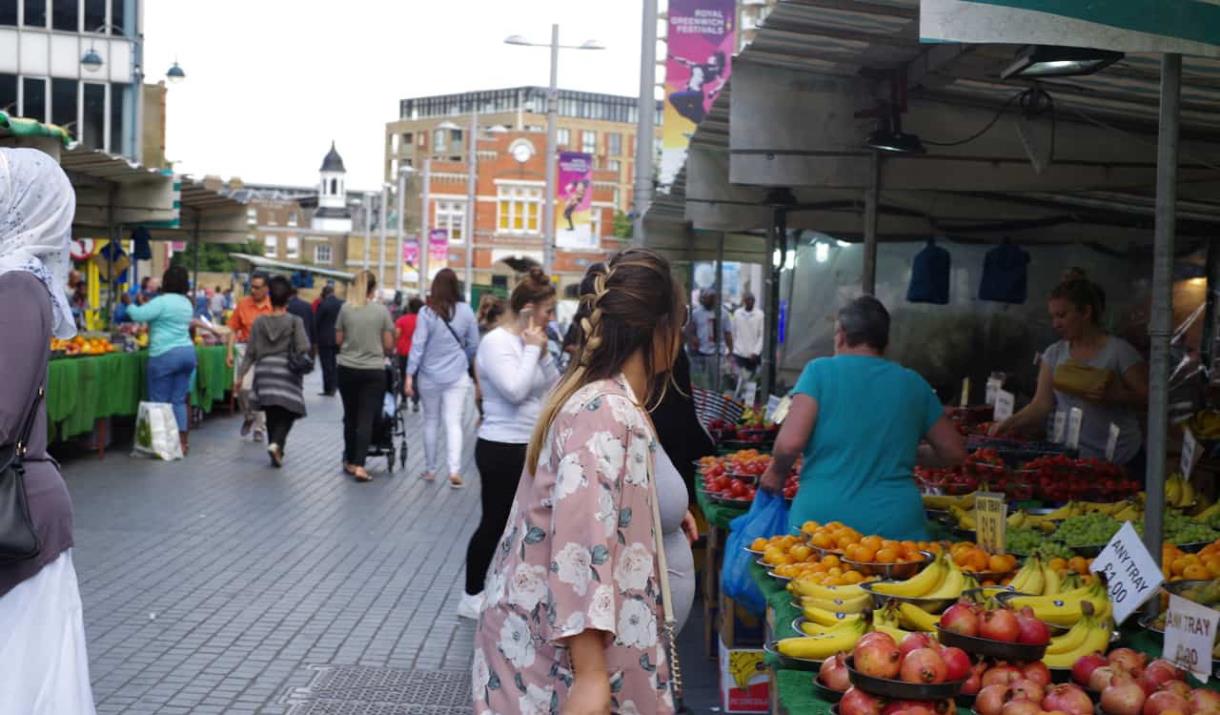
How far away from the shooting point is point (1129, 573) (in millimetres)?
4418

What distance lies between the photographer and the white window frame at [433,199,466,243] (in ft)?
366

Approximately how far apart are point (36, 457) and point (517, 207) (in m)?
101

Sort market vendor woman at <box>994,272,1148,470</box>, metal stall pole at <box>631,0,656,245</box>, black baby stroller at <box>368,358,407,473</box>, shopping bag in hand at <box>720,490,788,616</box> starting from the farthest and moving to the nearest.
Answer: metal stall pole at <box>631,0,656,245</box>
black baby stroller at <box>368,358,407,473</box>
market vendor woman at <box>994,272,1148,470</box>
shopping bag in hand at <box>720,490,788,616</box>

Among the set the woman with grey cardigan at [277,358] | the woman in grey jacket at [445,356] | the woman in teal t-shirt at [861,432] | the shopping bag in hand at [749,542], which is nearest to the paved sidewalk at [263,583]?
the woman with grey cardigan at [277,358]

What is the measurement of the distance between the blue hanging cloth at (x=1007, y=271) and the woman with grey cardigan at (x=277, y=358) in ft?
23.6

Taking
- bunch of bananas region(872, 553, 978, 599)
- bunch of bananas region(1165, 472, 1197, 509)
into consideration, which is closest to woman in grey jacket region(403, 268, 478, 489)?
bunch of bananas region(1165, 472, 1197, 509)

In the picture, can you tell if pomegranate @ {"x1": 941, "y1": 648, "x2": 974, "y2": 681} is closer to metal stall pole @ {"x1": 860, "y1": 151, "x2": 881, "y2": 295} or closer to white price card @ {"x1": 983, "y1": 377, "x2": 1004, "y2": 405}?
metal stall pole @ {"x1": 860, "y1": 151, "x2": 881, "y2": 295}

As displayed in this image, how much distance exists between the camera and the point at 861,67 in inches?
328

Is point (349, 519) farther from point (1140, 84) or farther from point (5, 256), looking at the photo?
point (5, 256)

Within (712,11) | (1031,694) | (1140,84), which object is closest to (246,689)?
(1031,694)

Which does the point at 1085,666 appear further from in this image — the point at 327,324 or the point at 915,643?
the point at 327,324

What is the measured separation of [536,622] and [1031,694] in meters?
1.23

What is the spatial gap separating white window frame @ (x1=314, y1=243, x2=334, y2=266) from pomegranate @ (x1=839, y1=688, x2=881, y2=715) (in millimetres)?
150993

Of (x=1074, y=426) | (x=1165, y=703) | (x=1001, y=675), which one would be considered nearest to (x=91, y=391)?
(x=1074, y=426)
